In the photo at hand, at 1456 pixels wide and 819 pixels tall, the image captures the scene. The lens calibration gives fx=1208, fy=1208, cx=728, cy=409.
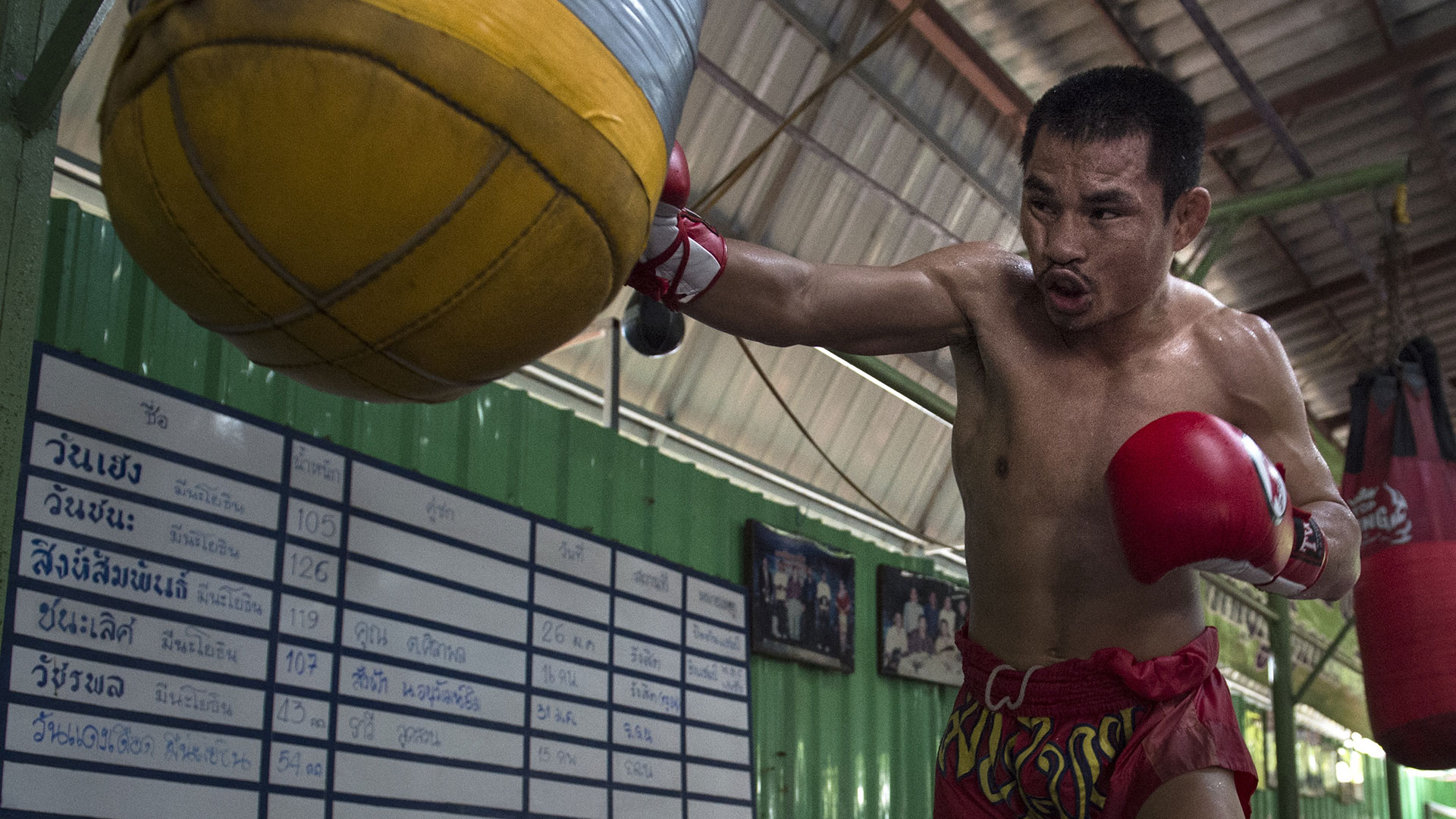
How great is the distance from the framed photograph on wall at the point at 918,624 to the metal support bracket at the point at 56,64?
14.5 feet

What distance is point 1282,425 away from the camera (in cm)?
220

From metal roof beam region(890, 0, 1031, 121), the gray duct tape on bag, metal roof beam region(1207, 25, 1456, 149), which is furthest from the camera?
metal roof beam region(1207, 25, 1456, 149)

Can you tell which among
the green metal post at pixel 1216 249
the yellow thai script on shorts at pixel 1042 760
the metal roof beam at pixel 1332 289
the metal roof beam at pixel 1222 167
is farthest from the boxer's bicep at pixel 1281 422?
the metal roof beam at pixel 1332 289

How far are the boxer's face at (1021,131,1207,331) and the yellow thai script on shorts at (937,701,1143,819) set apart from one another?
0.70 meters

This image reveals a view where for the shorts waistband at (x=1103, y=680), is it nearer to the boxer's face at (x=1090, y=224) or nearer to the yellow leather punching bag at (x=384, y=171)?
the boxer's face at (x=1090, y=224)

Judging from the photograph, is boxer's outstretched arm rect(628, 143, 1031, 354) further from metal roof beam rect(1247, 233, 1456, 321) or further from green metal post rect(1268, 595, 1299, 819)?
metal roof beam rect(1247, 233, 1456, 321)

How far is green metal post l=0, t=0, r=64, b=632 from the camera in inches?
102

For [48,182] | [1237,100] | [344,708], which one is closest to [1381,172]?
[1237,100]

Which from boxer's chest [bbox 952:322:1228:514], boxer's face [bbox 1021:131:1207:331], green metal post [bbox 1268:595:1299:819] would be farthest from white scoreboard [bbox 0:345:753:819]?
green metal post [bbox 1268:595:1299:819]

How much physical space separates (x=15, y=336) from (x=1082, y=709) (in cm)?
233

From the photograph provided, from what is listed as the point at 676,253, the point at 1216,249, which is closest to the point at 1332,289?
the point at 1216,249

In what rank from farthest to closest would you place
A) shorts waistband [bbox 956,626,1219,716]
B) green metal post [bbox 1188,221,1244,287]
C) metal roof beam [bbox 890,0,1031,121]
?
green metal post [bbox 1188,221,1244,287], metal roof beam [bbox 890,0,1031,121], shorts waistband [bbox 956,626,1219,716]

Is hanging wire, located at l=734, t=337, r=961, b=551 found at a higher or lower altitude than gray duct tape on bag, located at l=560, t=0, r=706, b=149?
higher

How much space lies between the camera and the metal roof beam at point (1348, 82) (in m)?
6.84
